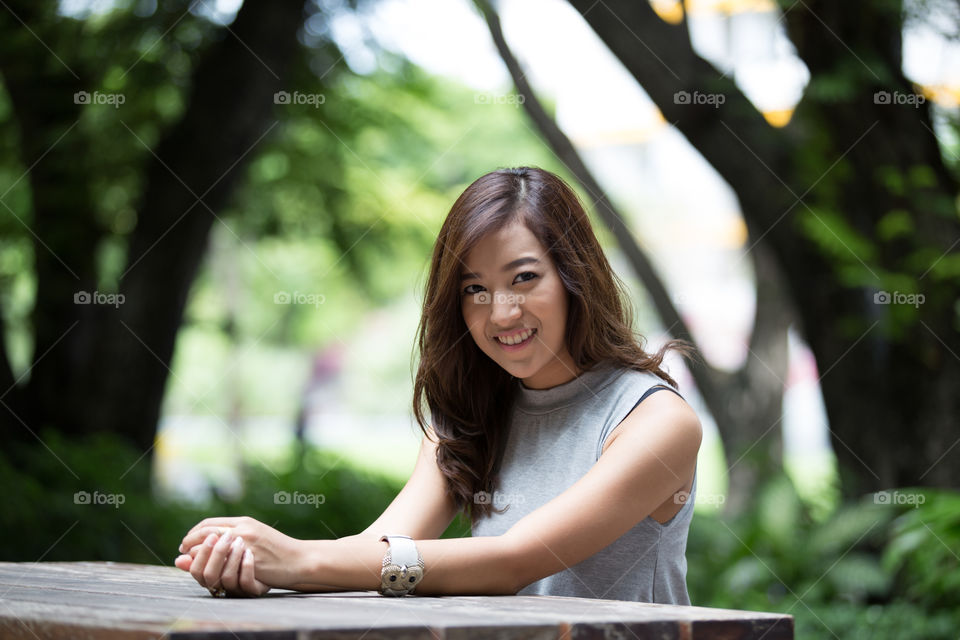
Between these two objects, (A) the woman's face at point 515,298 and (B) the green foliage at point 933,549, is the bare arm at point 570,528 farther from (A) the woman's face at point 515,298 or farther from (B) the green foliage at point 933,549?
(B) the green foliage at point 933,549

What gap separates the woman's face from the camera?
7.16 ft

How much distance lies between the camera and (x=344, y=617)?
127 centimetres

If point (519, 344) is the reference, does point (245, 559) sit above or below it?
below

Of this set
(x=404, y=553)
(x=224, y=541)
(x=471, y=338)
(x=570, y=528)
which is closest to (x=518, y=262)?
(x=471, y=338)

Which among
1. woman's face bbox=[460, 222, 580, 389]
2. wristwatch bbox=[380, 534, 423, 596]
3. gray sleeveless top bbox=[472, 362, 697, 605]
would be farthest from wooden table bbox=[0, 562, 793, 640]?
woman's face bbox=[460, 222, 580, 389]

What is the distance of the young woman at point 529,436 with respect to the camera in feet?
5.82

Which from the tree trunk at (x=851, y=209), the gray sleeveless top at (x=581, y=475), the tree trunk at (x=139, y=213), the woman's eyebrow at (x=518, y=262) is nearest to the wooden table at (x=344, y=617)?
the gray sleeveless top at (x=581, y=475)

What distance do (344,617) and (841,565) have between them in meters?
4.45

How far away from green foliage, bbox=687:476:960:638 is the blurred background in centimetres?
2

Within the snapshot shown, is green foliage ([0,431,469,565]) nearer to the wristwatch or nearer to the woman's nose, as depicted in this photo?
the woman's nose

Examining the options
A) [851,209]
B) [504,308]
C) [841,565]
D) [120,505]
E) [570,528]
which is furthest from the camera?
[120,505]

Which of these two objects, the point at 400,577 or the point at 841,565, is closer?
the point at 400,577

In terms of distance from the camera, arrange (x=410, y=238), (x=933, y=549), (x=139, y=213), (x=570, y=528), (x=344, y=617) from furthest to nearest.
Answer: (x=410, y=238), (x=139, y=213), (x=933, y=549), (x=570, y=528), (x=344, y=617)

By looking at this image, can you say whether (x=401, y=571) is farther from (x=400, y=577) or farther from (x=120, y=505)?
(x=120, y=505)
